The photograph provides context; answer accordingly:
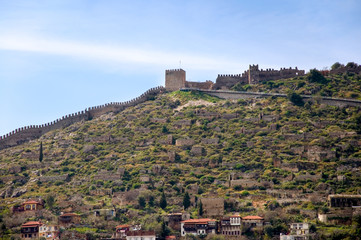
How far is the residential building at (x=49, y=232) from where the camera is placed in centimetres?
6778

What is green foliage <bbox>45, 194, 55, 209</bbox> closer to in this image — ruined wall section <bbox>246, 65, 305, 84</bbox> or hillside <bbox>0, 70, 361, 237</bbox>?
hillside <bbox>0, 70, 361, 237</bbox>

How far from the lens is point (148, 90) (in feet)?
350

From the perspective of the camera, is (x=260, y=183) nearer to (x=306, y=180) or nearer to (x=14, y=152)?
(x=306, y=180)

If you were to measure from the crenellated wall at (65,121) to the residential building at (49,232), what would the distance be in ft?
95.8

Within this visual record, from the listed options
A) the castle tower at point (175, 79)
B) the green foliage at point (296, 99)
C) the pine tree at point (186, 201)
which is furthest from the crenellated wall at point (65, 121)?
the pine tree at point (186, 201)

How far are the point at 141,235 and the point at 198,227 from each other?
486 cm

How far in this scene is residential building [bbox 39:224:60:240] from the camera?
67.8m

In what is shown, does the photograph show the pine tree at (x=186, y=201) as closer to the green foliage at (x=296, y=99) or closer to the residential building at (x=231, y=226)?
the residential building at (x=231, y=226)

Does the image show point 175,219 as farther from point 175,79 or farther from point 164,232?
point 175,79

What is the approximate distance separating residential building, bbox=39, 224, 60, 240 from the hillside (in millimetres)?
2319

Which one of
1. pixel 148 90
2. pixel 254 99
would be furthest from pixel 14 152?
pixel 254 99

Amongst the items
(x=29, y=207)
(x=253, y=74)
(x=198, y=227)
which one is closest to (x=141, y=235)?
(x=198, y=227)

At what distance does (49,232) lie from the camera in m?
68.2

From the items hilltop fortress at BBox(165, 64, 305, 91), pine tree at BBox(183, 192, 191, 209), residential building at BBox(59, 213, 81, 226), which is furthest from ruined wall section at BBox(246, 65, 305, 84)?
residential building at BBox(59, 213, 81, 226)
